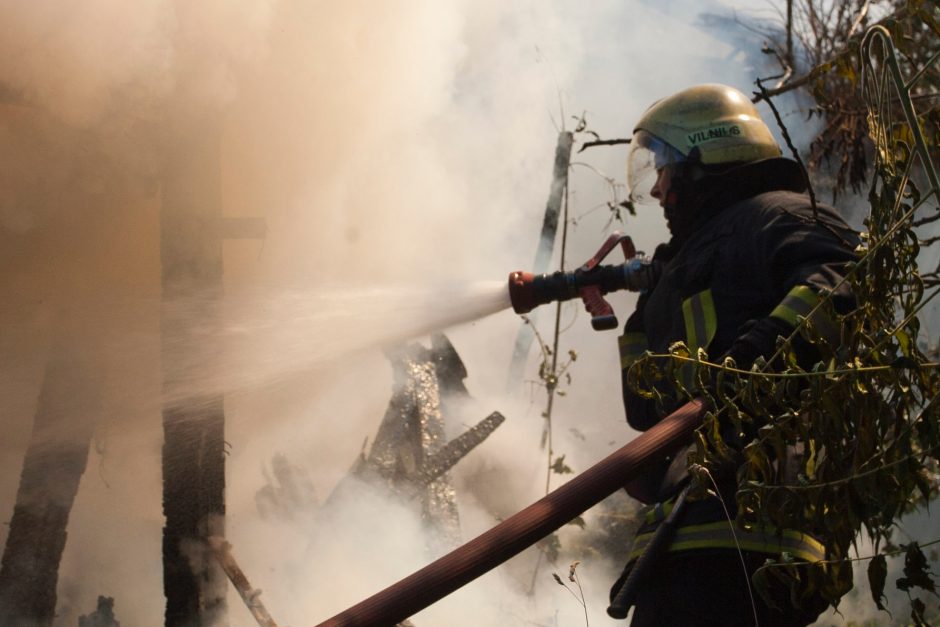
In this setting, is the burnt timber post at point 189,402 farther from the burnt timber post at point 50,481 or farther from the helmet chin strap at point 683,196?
the helmet chin strap at point 683,196

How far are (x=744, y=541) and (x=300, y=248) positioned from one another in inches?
114

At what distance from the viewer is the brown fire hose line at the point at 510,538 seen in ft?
7.12

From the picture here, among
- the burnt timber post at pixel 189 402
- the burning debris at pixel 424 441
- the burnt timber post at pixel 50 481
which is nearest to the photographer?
the burnt timber post at pixel 50 481

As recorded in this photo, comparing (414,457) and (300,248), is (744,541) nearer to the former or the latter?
(414,457)

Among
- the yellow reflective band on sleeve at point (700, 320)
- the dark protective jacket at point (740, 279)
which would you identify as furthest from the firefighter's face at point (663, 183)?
the yellow reflective band on sleeve at point (700, 320)

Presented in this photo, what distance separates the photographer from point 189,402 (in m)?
3.93

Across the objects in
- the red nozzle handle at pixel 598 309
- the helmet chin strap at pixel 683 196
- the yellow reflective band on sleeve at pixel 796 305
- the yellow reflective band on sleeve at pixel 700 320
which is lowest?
the yellow reflective band on sleeve at pixel 796 305

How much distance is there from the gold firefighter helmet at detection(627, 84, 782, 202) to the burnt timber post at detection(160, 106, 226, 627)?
1810 mm

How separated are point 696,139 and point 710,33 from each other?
4.11 metres

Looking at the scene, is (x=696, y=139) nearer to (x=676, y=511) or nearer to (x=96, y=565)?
(x=676, y=511)

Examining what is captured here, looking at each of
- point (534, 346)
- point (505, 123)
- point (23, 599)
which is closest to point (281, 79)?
point (505, 123)

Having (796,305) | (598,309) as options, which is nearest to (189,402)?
(598,309)

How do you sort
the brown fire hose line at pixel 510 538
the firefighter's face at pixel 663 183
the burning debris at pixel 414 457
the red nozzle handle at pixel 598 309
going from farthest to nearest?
the burning debris at pixel 414 457 < the red nozzle handle at pixel 598 309 < the firefighter's face at pixel 663 183 < the brown fire hose line at pixel 510 538

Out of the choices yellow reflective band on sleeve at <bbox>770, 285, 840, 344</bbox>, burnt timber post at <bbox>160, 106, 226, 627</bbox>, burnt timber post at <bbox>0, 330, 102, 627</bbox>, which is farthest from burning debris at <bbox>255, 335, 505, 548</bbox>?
yellow reflective band on sleeve at <bbox>770, 285, 840, 344</bbox>
